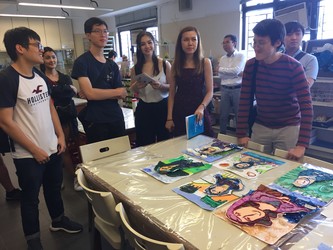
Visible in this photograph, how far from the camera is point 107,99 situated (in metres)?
1.92

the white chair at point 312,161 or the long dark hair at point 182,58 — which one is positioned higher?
the long dark hair at point 182,58

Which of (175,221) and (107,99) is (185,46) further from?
(175,221)

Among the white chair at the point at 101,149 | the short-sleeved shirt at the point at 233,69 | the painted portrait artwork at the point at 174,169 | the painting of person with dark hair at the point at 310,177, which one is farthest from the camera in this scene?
the short-sleeved shirt at the point at 233,69

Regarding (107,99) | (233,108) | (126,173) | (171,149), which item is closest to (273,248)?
(126,173)

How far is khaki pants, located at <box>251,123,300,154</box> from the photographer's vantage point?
1683mm

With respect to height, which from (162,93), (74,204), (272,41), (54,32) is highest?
(54,32)

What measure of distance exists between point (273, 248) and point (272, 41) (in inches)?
46.7

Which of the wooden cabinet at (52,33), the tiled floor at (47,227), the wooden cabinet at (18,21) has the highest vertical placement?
the wooden cabinet at (18,21)

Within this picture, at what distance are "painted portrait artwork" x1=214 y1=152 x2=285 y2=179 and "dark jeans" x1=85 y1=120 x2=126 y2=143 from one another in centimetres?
91

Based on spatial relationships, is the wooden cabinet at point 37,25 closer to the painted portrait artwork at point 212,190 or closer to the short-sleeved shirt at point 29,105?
the short-sleeved shirt at point 29,105

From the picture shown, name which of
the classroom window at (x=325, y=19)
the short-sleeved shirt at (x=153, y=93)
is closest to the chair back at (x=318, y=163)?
the short-sleeved shirt at (x=153, y=93)

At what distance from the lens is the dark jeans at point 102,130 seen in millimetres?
1958

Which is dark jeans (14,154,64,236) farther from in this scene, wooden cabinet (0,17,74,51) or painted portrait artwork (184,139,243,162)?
wooden cabinet (0,17,74,51)

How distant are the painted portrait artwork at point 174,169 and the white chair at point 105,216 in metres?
0.27
